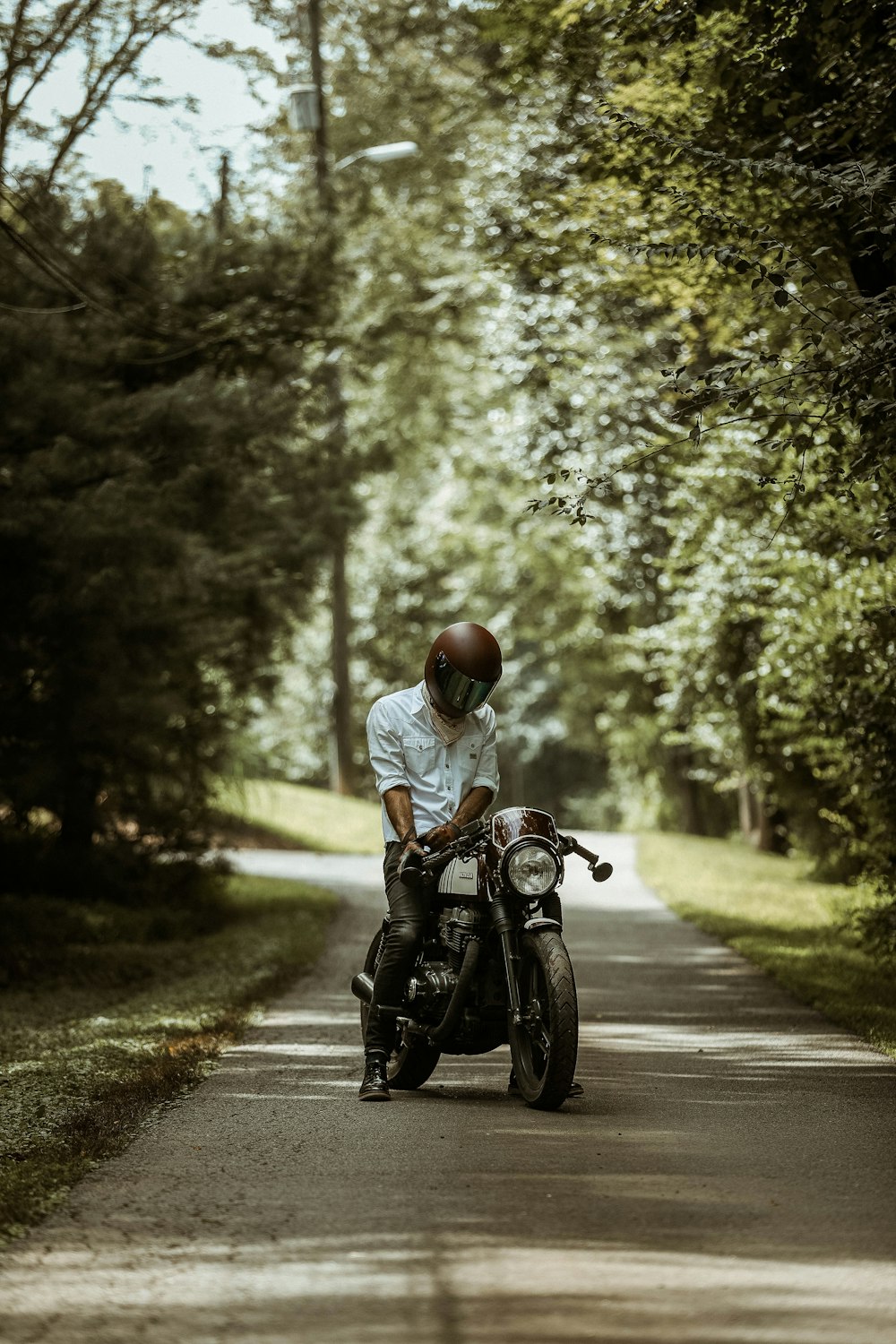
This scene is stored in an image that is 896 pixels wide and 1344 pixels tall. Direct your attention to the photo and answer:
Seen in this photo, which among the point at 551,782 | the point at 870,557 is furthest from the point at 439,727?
the point at 551,782

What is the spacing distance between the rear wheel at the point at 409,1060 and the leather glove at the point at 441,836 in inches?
23.4

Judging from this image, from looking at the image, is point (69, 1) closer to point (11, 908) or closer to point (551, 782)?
point (11, 908)

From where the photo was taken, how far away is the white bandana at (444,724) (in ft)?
24.7

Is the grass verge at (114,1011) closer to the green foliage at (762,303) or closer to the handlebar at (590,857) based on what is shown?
the handlebar at (590,857)

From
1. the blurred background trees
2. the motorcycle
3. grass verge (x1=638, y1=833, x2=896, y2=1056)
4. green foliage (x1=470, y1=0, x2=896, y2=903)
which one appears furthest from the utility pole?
the motorcycle

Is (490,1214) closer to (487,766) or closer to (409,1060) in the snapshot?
(409,1060)

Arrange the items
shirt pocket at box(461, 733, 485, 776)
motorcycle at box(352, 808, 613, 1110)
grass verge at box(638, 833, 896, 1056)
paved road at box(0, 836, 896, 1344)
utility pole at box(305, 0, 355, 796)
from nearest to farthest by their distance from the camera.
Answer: paved road at box(0, 836, 896, 1344), motorcycle at box(352, 808, 613, 1110), shirt pocket at box(461, 733, 485, 776), grass verge at box(638, 833, 896, 1056), utility pole at box(305, 0, 355, 796)

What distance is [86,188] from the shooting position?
619 inches

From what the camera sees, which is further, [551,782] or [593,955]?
[551,782]

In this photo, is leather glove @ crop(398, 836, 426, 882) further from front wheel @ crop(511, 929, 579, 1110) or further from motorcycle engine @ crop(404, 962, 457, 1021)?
front wheel @ crop(511, 929, 579, 1110)

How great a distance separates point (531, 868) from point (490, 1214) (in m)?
2.09

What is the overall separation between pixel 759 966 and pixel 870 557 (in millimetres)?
3472

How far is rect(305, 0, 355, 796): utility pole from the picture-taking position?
18.0 m

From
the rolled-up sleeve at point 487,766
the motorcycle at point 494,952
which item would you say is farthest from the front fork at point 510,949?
the rolled-up sleeve at point 487,766
